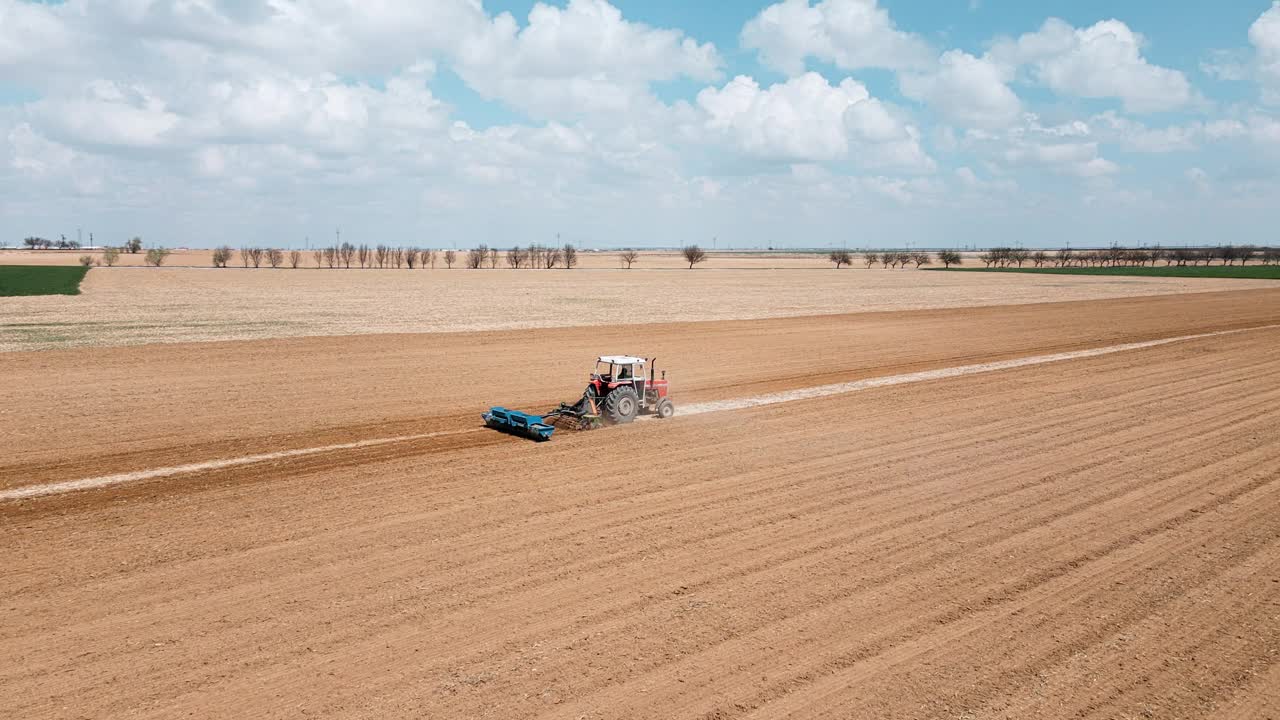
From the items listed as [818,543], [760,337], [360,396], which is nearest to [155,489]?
[360,396]

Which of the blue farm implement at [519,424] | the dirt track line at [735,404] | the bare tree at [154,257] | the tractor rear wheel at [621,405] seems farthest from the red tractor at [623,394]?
the bare tree at [154,257]

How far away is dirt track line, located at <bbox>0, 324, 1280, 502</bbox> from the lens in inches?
549

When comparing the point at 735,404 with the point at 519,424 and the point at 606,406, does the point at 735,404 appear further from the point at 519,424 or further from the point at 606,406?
the point at 519,424

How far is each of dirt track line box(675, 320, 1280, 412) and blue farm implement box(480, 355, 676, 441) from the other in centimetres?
127

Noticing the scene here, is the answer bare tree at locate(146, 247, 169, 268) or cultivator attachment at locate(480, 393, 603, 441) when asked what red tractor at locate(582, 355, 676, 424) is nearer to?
cultivator attachment at locate(480, 393, 603, 441)

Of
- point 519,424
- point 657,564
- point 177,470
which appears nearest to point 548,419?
point 519,424

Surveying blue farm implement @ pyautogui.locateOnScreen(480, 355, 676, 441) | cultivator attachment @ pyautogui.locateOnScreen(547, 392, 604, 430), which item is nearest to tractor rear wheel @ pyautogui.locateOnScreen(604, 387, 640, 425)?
blue farm implement @ pyautogui.locateOnScreen(480, 355, 676, 441)

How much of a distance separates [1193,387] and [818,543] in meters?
18.6

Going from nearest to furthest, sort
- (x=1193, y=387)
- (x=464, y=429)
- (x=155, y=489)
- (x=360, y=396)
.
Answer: (x=155, y=489), (x=464, y=429), (x=360, y=396), (x=1193, y=387)

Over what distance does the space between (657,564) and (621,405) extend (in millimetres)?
8659

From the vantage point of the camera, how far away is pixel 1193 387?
2388cm

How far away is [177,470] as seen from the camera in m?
14.9

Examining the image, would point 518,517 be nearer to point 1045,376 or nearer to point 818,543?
point 818,543

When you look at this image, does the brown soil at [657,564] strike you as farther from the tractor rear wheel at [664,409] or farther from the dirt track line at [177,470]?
the tractor rear wheel at [664,409]
